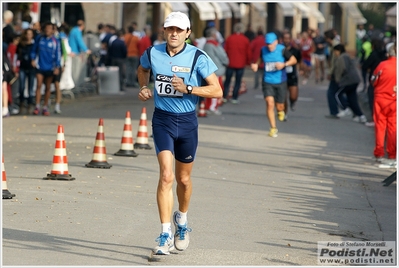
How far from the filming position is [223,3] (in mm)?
42188

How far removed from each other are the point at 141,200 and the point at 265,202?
131 centimetres

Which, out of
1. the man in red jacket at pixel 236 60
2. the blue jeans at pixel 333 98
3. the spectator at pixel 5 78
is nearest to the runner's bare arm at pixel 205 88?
the spectator at pixel 5 78

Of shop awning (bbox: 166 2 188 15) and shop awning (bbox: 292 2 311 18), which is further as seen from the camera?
shop awning (bbox: 292 2 311 18)

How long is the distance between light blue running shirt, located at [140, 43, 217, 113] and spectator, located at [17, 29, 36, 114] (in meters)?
13.1

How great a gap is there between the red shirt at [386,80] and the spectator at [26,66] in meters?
8.53

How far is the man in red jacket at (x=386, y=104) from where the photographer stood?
46.9 feet

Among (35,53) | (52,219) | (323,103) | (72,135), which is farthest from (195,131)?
(323,103)

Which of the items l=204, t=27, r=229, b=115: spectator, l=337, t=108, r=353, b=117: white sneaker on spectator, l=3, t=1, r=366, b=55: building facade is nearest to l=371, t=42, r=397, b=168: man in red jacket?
l=204, t=27, r=229, b=115: spectator

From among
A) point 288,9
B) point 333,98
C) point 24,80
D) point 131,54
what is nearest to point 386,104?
point 333,98

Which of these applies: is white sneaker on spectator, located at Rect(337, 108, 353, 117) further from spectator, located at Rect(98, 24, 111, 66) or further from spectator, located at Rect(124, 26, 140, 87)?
spectator, located at Rect(98, 24, 111, 66)

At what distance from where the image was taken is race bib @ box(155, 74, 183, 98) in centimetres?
761

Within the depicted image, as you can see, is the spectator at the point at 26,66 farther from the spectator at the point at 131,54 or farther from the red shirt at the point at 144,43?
the red shirt at the point at 144,43

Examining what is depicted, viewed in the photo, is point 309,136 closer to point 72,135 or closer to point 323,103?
point 72,135

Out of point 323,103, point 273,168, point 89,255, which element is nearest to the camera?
point 89,255
